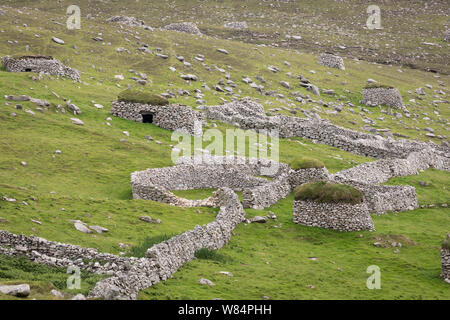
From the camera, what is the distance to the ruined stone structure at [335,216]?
132ft

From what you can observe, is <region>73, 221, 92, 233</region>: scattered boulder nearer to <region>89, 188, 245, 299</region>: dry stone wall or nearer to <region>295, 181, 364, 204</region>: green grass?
<region>89, 188, 245, 299</region>: dry stone wall

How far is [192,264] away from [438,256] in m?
14.6

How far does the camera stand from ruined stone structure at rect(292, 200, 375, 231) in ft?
132

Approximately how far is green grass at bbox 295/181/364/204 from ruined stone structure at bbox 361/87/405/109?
48364mm

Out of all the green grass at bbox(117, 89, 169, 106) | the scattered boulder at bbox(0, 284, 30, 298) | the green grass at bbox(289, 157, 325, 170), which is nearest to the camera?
the scattered boulder at bbox(0, 284, 30, 298)

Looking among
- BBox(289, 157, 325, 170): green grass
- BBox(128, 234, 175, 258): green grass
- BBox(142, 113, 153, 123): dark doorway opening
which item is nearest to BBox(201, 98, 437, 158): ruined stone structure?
BBox(142, 113, 153, 123): dark doorway opening

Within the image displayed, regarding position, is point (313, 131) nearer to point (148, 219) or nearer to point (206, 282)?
point (148, 219)

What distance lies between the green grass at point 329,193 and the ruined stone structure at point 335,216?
0.85 feet

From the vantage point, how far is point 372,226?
40.8m

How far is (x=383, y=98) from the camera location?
288 feet

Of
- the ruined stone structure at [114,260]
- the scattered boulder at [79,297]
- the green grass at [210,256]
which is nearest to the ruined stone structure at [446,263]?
the green grass at [210,256]

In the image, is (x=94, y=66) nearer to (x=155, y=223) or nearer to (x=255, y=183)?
(x=255, y=183)
